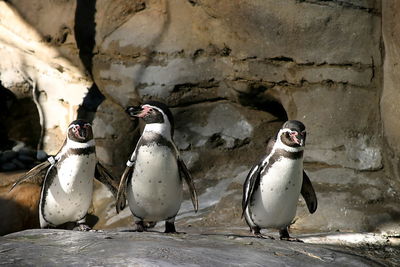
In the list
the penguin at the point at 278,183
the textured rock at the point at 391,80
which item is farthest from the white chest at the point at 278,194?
the textured rock at the point at 391,80

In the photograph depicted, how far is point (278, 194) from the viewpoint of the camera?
4141 mm

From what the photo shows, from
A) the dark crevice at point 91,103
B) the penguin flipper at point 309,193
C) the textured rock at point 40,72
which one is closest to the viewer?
the penguin flipper at point 309,193

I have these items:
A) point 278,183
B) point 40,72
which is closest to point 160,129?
point 278,183

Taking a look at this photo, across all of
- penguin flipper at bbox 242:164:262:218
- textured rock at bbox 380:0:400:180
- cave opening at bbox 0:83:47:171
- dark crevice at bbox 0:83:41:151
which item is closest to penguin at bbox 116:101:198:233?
penguin flipper at bbox 242:164:262:218

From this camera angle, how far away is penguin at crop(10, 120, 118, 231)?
430 centimetres

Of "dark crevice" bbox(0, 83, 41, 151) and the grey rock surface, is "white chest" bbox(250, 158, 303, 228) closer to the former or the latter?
the grey rock surface

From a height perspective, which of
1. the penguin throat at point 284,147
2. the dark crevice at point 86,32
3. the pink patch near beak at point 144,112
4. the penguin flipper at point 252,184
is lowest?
the penguin flipper at point 252,184

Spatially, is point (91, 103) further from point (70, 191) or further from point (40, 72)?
point (70, 191)

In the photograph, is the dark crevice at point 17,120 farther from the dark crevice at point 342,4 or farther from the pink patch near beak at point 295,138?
the pink patch near beak at point 295,138

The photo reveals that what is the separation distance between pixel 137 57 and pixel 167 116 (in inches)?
84.8

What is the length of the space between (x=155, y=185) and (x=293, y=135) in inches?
32.3

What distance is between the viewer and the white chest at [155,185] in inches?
162

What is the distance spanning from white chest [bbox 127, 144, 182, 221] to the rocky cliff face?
972 millimetres

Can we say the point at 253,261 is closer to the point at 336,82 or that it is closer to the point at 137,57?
the point at 336,82
